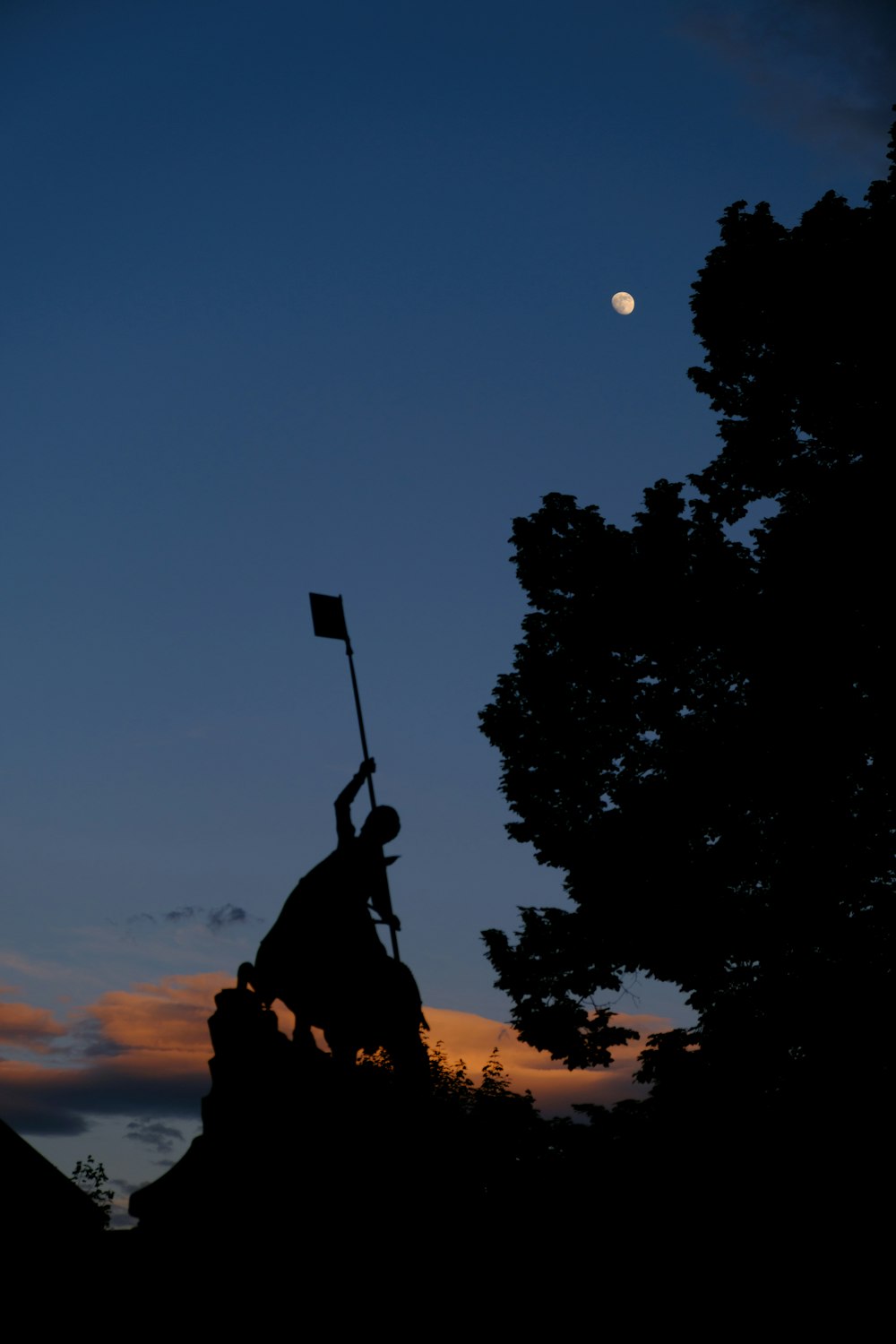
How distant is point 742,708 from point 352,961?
6.59 meters

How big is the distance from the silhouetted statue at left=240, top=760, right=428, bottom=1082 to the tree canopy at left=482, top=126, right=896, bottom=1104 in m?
4.49

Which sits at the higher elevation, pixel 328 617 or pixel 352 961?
pixel 328 617

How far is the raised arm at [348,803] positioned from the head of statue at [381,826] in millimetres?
153

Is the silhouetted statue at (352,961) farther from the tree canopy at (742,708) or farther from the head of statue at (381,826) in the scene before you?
the tree canopy at (742,708)

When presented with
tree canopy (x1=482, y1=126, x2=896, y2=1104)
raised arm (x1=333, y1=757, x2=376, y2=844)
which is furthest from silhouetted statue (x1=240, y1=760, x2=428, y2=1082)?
tree canopy (x1=482, y1=126, x2=896, y2=1104)

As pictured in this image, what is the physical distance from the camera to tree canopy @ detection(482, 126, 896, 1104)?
1334 cm

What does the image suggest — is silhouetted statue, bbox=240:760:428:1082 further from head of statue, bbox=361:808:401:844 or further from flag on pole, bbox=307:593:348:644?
flag on pole, bbox=307:593:348:644

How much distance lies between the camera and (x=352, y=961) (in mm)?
10594

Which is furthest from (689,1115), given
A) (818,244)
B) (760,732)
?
(818,244)

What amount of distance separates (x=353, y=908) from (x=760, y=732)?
6.20m

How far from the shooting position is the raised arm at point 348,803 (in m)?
10.6

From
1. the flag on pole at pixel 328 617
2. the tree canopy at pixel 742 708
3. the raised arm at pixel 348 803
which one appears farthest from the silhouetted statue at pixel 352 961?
the tree canopy at pixel 742 708

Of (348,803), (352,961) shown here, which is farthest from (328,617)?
(352,961)

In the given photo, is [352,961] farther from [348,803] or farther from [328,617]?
[328,617]
